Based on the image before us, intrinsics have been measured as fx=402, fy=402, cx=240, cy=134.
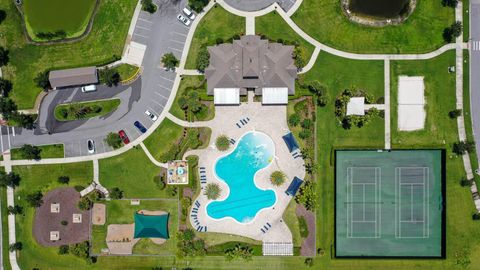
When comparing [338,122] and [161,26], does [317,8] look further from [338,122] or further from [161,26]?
[161,26]

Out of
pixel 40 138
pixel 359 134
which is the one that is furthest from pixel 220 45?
pixel 40 138

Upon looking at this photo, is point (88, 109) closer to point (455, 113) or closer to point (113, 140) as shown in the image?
point (113, 140)

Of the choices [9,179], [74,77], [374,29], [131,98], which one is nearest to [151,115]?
[131,98]

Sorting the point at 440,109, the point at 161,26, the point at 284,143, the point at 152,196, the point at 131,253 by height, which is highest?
the point at 161,26

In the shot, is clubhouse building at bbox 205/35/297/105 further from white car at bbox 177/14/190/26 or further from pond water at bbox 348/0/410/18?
pond water at bbox 348/0/410/18

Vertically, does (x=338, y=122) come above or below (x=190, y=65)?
below

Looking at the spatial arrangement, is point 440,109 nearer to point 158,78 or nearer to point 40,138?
point 158,78

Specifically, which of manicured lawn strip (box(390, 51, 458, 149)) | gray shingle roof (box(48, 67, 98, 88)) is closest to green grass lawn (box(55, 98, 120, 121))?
gray shingle roof (box(48, 67, 98, 88))
